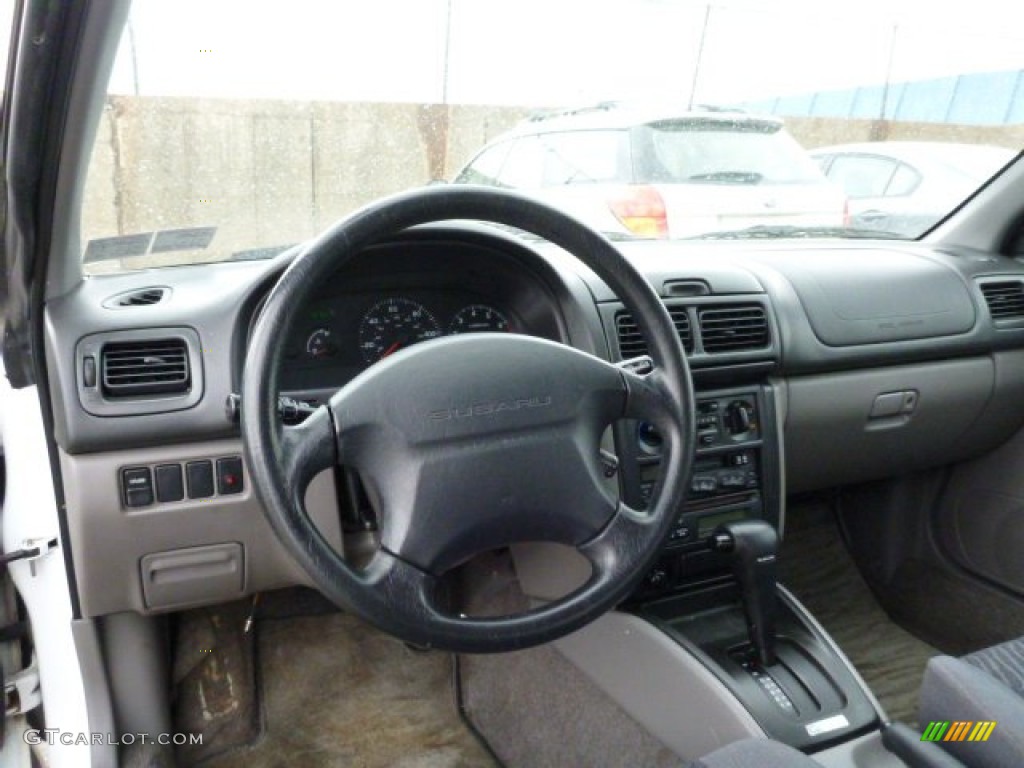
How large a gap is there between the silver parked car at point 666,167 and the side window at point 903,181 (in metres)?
0.27

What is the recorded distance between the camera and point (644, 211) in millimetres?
2264

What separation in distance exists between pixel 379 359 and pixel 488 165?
2.00 feet

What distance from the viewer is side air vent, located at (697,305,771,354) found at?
6.12 feet

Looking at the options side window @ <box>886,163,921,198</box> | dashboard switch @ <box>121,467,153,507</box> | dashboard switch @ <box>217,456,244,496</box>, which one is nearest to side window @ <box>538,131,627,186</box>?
side window @ <box>886,163,921,198</box>

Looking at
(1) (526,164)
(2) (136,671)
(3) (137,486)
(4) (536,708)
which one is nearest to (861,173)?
(1) (526,164)

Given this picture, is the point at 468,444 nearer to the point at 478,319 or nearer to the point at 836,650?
the point at 478,319

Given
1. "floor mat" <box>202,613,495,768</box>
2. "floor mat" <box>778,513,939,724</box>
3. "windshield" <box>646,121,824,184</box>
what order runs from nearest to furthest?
"floor mat" <box>202,613,495,768</box> → "windshield" <box>646,121,824,184</box> → "floor mat" <box>778,513,939,724</box>

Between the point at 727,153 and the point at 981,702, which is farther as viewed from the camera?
the point at 727,153

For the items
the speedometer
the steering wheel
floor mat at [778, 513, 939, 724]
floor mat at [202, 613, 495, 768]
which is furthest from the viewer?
floor mat at [778, 513, 939, 724]

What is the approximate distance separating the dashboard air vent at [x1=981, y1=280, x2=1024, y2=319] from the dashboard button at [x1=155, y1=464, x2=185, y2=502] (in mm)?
2062

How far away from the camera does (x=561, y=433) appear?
4.00ft

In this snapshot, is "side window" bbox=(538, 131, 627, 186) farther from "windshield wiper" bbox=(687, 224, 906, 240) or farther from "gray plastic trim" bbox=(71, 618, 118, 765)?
"gray plastic trim" bbox=(71, 618, 118, 765)

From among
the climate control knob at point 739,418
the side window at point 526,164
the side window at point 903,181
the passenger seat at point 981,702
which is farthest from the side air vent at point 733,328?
the side window at point 903,181

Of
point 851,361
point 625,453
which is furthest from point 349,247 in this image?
point 851,361
